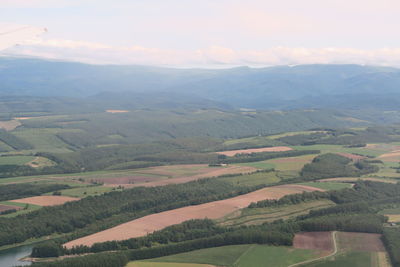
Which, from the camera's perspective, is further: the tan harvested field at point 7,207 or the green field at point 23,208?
the tan harvested field at point 7,207

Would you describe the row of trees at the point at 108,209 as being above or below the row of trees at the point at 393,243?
below

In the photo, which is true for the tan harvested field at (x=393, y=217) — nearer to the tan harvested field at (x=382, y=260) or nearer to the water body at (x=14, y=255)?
the tan harvested field at (x=382, y=260)

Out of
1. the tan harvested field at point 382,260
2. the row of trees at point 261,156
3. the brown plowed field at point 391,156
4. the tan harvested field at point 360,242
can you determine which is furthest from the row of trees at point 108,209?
the brown plowed field at point 391,156

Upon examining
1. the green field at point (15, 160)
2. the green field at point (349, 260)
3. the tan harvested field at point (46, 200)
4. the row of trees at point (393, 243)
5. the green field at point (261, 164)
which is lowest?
the green field at point (261, 164)

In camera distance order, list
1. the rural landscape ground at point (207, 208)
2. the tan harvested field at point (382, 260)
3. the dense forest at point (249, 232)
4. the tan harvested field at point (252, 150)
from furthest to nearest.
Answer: the tan harvested field at point (252, 150) → the dense forest at point (249, 232) → the rural landscape ground at point (207, 208) → the tan harvested field at point (382, 260)

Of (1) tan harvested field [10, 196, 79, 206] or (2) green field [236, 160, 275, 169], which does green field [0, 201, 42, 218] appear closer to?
(1) tan harvested field [10, 196, 79, 206]

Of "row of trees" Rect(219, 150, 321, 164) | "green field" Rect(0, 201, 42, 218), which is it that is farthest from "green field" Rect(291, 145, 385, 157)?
"green field" Rect(0, 201, 42, 218)

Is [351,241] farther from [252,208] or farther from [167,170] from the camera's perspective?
[167,170]

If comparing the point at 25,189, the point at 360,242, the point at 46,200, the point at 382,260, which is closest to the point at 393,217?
the point at 360,242

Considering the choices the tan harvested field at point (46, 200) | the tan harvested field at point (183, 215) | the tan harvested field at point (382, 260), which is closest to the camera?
the tan harvested field at point (382, 260)
